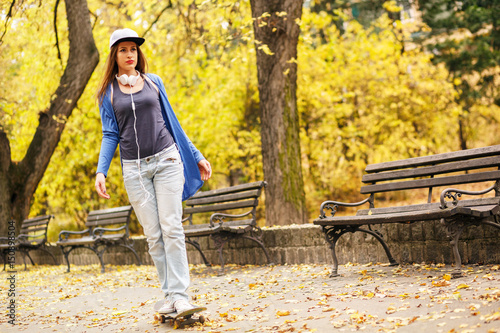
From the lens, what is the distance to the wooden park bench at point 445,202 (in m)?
5.02

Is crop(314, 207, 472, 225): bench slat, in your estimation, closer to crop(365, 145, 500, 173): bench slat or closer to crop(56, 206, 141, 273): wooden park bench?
crop(365, 145, 500, 173): bench slat

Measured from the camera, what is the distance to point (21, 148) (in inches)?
663

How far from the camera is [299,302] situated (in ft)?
16.1

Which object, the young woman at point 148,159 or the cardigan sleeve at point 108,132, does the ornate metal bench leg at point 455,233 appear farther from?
the cardigan sleeve at point 108,132

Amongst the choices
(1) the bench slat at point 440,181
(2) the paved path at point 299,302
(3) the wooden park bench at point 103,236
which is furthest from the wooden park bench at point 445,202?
(3) the wooden park bench at point 103,236

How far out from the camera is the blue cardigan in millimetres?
4473

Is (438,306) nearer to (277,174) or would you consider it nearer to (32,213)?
(277,174)

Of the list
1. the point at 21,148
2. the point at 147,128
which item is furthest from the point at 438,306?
the point at 21,148

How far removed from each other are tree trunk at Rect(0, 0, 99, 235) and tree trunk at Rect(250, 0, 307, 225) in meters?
4.32

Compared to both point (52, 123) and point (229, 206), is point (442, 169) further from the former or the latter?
point (52, 123)

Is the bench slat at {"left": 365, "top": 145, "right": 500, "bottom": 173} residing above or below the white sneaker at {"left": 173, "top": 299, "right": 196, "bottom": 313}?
above

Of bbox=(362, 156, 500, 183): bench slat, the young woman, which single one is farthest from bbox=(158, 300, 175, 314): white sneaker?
bbox=(362, 156, 500, 183): bench slat

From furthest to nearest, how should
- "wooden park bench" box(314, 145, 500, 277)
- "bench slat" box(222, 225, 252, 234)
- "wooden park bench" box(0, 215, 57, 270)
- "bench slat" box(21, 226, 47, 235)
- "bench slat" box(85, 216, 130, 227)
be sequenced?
"bench slat" box(21, 226, 47, 235)
"wooden park bench" box(0, 215, 57, 270)
"bench slat" box(85, 216, 130, 227)
"bench slat" box(222, 225, 252, 234)
"wooden park bench" box(314, 145, 500, 277)

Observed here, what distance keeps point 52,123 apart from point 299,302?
9.36 metres
